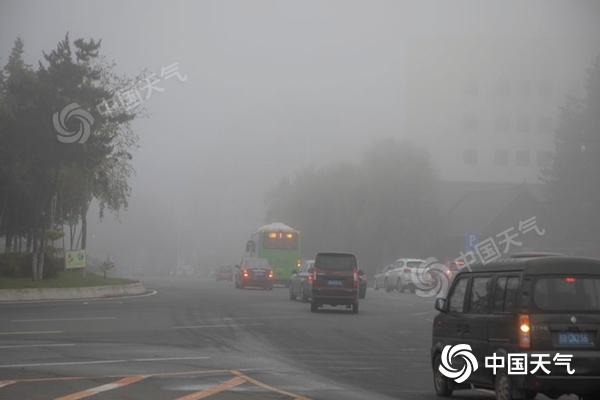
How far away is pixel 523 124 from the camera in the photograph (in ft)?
376

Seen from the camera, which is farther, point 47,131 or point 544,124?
point 544,124

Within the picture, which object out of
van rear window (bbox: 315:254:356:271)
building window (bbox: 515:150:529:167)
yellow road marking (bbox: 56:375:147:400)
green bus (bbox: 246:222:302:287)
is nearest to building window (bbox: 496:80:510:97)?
building window (bbox: 515:150:529:167)

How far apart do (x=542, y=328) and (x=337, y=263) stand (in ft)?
73.0

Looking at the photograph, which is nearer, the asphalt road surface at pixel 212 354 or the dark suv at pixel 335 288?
the asphalt road surface at pixel 212 354

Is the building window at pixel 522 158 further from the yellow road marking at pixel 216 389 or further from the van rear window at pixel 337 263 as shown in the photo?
the yellow road marking at pixel 216 389

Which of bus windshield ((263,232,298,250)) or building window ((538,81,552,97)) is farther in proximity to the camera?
building window ((538,81,552,97))

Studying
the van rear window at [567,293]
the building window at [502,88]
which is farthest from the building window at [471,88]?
the van rear window at [567,293]

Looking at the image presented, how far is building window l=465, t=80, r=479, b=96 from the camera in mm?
115375

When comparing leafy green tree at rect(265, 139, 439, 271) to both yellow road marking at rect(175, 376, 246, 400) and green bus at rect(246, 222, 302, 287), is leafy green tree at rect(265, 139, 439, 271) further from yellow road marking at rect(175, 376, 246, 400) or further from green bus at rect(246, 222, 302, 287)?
yellow road marking at rect(175, 376, 246, 400)

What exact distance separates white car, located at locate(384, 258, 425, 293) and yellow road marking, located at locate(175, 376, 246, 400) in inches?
1620

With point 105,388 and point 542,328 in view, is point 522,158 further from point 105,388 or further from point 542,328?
point 542,328

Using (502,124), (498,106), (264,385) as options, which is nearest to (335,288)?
(264,385)

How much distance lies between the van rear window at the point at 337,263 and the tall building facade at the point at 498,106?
271 feet

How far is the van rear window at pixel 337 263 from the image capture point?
1277 inches
